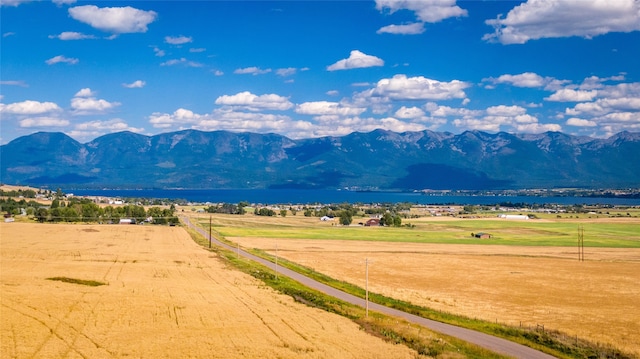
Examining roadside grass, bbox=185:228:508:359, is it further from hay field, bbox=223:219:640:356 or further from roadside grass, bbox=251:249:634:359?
hay field, bbox=223:219:640:356

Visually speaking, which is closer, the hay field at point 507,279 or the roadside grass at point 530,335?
the roadside grass at point 530,335

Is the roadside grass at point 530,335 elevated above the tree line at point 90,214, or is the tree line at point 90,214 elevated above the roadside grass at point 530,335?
the tree line at point 90,214

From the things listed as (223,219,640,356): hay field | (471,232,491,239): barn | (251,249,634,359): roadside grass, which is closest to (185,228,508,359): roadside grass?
(251,249,634,359): roadside grass

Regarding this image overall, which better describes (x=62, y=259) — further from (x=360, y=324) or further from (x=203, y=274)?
(x=360, y=324)

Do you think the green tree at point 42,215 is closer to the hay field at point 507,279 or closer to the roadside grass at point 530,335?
the hay field at point 507,279

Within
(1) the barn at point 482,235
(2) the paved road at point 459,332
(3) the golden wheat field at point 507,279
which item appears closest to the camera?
(2) the paved road at point 459,332

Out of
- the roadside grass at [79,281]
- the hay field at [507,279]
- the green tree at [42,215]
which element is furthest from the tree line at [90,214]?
the roadside grass at [79,281]

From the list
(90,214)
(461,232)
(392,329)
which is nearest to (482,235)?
(461,232)
